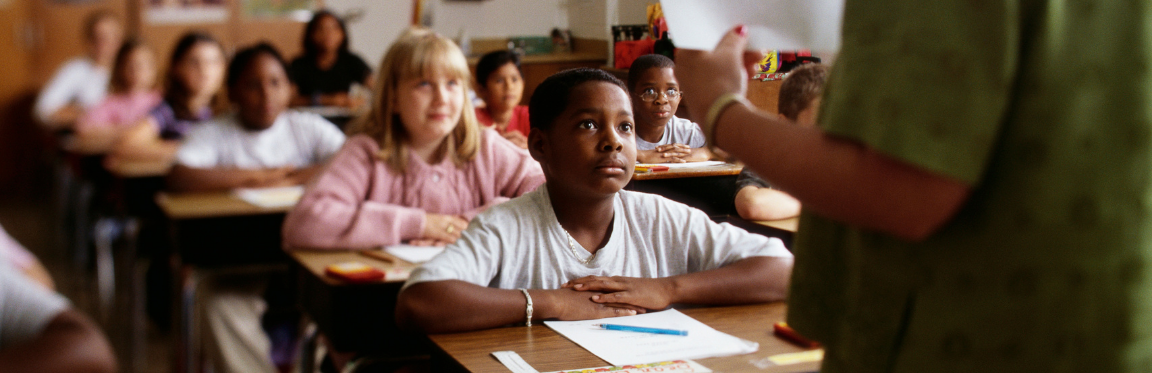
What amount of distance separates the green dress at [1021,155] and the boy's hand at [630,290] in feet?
1.96

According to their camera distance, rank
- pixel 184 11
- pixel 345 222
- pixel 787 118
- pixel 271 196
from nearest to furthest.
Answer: pixel 787 118
pixel 345 222
pixel 271 196
pixel 184 11

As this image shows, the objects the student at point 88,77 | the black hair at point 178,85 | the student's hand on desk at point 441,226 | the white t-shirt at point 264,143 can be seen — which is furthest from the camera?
the student at point 88,77

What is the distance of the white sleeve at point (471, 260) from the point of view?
122 centimetres

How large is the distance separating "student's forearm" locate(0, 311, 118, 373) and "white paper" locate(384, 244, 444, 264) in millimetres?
637

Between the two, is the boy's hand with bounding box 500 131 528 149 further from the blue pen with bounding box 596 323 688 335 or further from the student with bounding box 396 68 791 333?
the blue pen with bounding box 596 323 688 335

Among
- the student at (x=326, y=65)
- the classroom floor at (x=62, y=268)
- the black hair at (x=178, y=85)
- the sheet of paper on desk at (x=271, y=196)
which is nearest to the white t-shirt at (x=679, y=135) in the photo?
the sheet of paper on desk at (x=271, y=196)

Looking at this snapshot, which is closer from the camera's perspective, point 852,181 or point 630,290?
point 852,181

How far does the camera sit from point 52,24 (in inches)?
295

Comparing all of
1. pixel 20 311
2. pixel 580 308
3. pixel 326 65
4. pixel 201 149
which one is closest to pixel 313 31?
pixel 326 65

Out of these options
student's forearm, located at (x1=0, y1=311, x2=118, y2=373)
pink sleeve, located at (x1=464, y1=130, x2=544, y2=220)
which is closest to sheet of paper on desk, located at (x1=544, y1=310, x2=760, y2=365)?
pink sleeve, located at (x1=464, y1=130, x2=544, y2=220)

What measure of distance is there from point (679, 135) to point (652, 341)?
0.24 metres

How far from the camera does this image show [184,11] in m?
7.35

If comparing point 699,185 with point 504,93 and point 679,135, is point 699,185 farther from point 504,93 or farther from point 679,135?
point 504,93

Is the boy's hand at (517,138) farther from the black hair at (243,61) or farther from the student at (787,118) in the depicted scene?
the black hair at (243,61)
